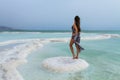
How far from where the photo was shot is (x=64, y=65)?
7.87 meters

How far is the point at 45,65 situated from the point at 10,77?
183cm

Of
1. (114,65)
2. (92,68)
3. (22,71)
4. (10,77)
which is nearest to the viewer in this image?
(10,77)

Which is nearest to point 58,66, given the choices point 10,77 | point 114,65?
point 10,77

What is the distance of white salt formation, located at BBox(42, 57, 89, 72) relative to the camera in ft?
25.2

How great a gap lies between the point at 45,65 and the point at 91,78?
2219 millimetres

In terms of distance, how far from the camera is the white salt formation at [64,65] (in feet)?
25.2

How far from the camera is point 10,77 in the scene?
6789 mm

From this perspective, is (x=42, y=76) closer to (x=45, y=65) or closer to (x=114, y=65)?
(x=45, y=65)

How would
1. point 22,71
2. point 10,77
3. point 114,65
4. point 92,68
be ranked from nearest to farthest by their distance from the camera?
point 10,77
point 22,71
point 92,68
point 114,65

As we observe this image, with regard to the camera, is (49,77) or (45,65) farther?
(45,65)

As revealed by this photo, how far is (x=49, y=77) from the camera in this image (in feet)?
22.5

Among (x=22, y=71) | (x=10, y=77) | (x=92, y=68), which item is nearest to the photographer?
(x=10, y=77)

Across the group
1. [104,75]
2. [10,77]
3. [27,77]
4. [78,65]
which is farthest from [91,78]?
[10,77]

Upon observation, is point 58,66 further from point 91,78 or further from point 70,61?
point 91,78
